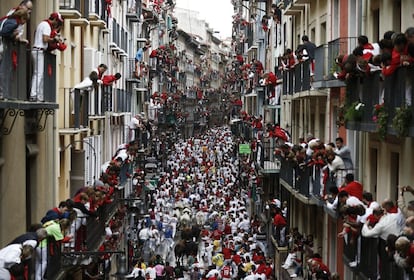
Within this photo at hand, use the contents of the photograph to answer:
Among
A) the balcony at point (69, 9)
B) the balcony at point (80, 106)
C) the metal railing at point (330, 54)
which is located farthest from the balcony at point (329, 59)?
the balcony at point (69, 9)

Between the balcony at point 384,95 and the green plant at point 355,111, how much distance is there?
6cm

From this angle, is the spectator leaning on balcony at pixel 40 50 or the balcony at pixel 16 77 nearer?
the balcony at pixel 16 77

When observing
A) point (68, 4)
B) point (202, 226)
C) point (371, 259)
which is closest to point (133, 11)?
point (202, 226)

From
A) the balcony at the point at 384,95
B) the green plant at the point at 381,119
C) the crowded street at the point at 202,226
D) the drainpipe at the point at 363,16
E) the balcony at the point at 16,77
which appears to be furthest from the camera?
the crowded street at the point at 202,226

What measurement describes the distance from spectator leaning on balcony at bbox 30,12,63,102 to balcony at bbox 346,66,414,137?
577cm

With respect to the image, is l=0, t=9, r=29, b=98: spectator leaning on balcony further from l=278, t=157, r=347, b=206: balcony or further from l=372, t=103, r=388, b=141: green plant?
l=278, t=157, r=347, b=206: balcony

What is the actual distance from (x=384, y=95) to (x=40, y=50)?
6176 mm

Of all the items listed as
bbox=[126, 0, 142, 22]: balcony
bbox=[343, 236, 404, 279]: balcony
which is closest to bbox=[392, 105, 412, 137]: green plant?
bbox=[343, 236, 404, 279]: balcony

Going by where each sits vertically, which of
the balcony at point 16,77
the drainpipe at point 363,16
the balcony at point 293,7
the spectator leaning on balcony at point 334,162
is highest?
the balcony at point 293,7

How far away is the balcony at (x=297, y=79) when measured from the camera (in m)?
29.1

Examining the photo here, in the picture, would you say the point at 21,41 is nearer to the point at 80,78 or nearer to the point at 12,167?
the point at 12,167

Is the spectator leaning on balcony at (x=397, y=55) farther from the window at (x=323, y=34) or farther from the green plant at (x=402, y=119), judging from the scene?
the window at (x=323, y=34)

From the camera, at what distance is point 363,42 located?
1798cm

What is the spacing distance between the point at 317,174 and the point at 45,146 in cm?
744
